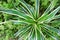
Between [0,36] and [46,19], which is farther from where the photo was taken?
[0,36]

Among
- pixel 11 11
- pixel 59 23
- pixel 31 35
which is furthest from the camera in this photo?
pixel 59 23

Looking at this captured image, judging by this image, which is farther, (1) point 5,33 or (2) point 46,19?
(1) point 5,33

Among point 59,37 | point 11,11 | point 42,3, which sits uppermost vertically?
point 42,3

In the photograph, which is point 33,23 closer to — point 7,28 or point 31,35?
point 31,35

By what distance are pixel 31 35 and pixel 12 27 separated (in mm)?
555

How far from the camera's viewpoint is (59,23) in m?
2.35

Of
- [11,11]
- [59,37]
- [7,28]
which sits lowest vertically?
[59,37]

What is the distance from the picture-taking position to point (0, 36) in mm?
2719

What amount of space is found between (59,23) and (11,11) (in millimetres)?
832

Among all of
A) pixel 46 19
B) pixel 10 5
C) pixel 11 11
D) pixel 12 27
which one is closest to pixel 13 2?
pixel 10 5

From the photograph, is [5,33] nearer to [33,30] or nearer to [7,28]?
[7,28]

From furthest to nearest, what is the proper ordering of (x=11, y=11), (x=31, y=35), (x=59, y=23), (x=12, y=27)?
(x=12, y=27) < (x=59, y=23) < (x=31, y=35) < (x=11, y=11)

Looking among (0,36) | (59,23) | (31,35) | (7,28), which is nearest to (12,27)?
(7,28)

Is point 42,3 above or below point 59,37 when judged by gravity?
above
